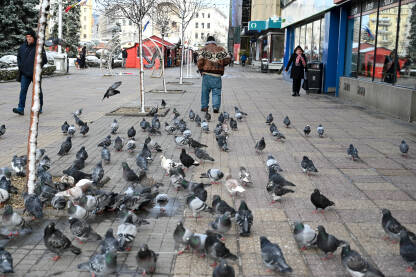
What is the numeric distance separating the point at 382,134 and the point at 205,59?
18.5 feet

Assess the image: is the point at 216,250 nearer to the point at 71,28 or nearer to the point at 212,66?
the point at 212,66

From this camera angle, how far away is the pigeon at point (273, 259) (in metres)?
3.85

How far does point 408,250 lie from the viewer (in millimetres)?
3984

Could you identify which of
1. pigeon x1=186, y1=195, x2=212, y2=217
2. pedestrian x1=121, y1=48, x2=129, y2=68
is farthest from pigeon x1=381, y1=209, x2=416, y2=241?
pedestrian x1=121, y1=48, x2=129, y2=68

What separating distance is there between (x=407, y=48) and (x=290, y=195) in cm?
929

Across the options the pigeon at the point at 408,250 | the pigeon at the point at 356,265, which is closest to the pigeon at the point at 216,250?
the pigeon at the point at 356,265

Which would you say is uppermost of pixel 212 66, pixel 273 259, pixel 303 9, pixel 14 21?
pixel 303 9

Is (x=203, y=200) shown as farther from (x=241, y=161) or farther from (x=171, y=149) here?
(x=171, y=149)

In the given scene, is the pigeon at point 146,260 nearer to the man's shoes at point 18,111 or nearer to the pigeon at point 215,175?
the pigeon at point 215,175

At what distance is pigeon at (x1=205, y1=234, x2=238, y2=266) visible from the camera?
156 inches

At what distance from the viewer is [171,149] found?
352 inches

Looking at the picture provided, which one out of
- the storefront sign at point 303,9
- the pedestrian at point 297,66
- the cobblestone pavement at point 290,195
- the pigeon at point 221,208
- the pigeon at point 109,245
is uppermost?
the storefront sign at point 303,9

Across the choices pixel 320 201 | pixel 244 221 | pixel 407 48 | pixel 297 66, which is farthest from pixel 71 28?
pixel 244 221

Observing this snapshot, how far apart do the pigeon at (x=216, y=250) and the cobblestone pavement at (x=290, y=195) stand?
0.15m
